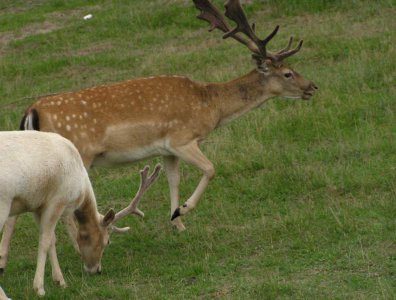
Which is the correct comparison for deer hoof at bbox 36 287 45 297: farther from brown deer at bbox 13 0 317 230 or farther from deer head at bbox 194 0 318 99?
deer head at bbox 194 0 318 99

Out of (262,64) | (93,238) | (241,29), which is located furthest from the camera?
(241,29)

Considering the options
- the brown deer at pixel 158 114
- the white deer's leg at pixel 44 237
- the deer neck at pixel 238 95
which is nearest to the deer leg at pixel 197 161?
the brown deer at pixel 158 114

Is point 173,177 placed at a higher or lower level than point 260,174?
higher

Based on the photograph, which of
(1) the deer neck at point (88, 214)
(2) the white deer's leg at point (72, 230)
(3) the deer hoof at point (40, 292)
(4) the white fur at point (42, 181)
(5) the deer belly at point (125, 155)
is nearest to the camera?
(4) the white fur at point (42, 181)

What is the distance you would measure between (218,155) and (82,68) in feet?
20.6

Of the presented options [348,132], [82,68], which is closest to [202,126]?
[348,132]

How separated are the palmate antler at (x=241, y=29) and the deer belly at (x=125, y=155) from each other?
5.60 ft

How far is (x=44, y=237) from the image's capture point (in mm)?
8344

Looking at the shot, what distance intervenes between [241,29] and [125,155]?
89.1 inches

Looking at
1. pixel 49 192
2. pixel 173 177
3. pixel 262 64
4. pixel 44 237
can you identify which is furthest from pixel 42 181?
pixel 262 64

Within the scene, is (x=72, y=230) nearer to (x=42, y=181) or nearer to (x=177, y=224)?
(x=177, y=224)

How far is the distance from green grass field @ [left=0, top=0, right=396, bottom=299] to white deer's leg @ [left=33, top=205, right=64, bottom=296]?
0.33ft

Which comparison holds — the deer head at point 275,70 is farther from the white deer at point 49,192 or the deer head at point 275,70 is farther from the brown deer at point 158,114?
the white deer at point 49,192

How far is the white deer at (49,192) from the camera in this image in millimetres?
7672
